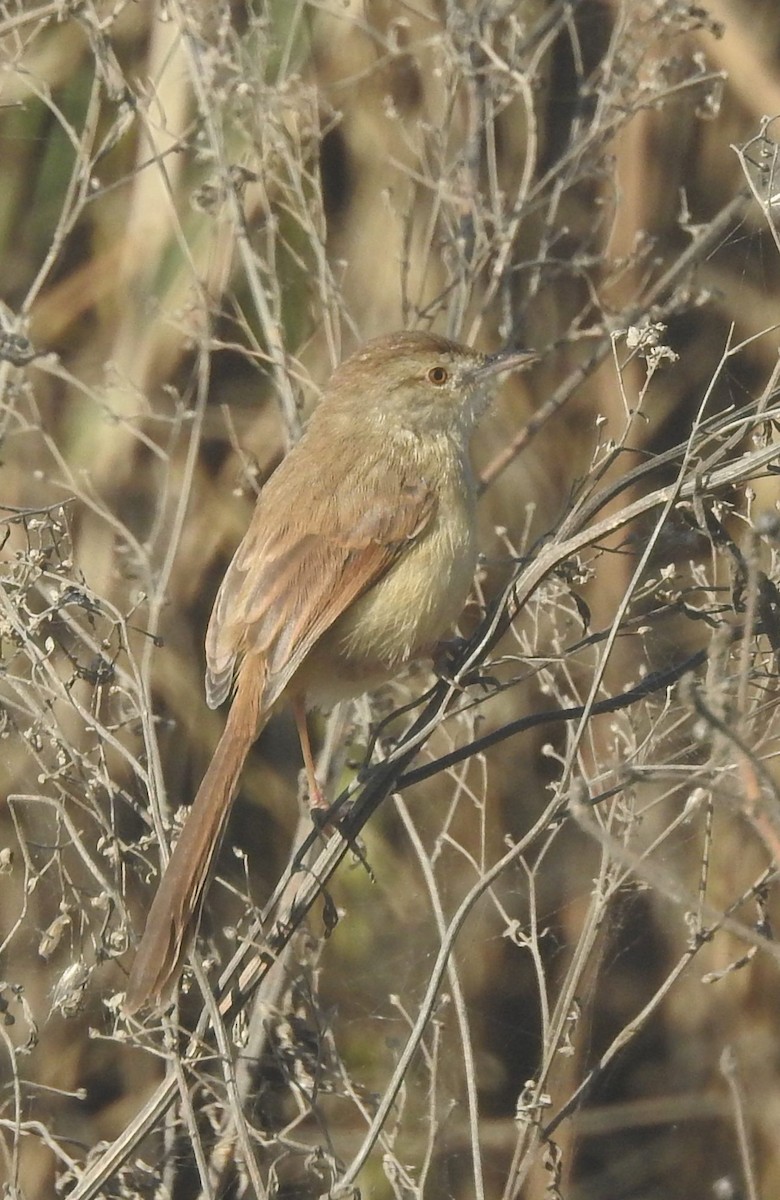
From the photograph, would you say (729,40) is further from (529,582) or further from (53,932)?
(53,932)

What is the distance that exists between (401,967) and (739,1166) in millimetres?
1556

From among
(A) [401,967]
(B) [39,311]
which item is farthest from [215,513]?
(A) [401,967]

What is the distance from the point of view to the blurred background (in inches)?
172

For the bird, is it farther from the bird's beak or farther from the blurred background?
the blurred background

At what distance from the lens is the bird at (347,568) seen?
3748mm

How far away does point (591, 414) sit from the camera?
6.09 metres

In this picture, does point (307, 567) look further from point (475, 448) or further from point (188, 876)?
point (475, 448)

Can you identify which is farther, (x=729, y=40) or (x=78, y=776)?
(x=729, y=40)

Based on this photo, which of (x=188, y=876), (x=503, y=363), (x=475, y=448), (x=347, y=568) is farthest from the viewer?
(x=475, y=448)

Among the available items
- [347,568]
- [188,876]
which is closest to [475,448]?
[347,568]

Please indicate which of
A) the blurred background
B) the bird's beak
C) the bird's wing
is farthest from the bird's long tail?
the bird's beak

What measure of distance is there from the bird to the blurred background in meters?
0.27

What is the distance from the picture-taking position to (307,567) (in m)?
3.84

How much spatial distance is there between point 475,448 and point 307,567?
226cm
